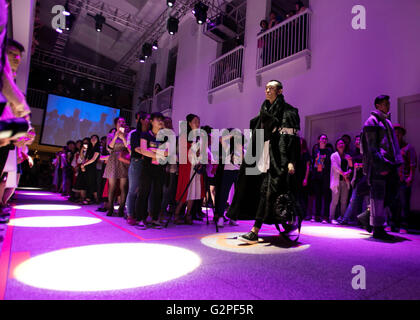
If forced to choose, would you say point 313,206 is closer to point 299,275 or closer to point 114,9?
point 299,275

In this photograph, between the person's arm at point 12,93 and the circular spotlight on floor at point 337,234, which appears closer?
the person's arm at point 12,93

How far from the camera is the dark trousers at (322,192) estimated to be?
5.05 m

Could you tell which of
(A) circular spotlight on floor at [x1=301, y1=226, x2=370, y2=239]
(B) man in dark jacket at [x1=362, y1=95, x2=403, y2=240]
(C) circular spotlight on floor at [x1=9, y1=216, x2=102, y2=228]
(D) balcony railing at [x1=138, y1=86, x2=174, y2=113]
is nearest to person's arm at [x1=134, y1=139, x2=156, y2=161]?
(C) circular spotlight on floor at [x1=9, y1=216, x2=102, y2=228]

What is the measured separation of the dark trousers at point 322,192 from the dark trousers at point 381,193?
212cm

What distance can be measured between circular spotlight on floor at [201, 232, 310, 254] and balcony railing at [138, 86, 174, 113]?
982 cm

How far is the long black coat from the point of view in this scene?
2463 millimetres

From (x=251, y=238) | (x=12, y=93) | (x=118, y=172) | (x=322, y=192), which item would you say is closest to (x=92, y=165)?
(x=118, y=172)

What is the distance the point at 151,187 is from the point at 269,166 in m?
1.55

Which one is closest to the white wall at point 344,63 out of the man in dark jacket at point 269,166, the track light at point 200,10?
the track light at point 200,10

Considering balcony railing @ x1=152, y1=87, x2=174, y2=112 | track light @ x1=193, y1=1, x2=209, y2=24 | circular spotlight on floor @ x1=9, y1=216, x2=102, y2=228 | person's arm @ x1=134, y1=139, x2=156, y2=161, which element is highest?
track light @ x1=193, y1=1, x2=209, y2=24

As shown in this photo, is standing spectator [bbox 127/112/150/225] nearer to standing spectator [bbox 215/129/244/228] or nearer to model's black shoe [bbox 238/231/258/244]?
standing spectator [bbox 215/129/244/228]

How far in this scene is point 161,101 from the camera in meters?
12.6

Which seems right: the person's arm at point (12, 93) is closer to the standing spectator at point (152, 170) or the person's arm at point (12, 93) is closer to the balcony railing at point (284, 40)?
the standing spectator at point (152, 170)

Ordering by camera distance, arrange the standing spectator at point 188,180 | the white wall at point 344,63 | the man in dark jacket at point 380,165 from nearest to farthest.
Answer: the man in dark jacket at point 380,165 → the standing spectator at point 188,180 → the white wall at point 344,63
